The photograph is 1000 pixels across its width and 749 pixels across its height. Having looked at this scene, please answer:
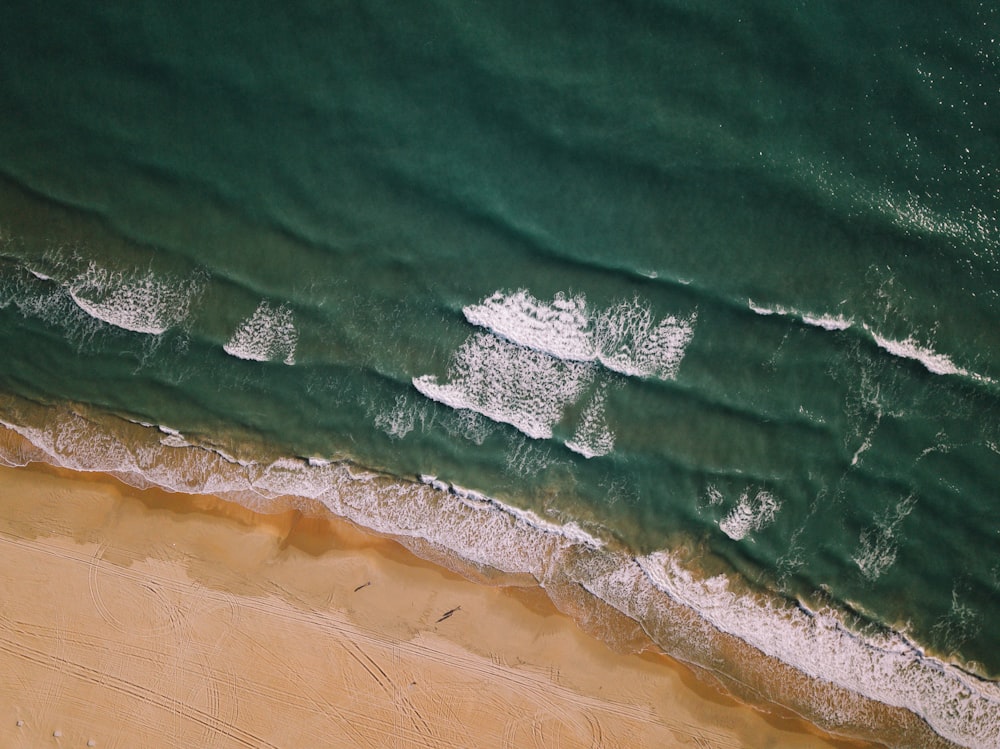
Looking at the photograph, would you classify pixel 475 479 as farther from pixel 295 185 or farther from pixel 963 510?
pixel 963 510

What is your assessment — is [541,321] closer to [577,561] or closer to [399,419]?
[399,419]

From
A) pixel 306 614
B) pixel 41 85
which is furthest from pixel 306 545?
pixel 41 85

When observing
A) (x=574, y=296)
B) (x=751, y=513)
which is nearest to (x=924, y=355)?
(x=751, y=513)

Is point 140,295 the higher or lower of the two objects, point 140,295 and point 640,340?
the lower

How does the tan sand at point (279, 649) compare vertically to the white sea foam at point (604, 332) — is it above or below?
below

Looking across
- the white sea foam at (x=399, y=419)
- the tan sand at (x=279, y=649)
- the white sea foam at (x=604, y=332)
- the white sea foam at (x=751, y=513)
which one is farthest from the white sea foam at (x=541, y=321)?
the tan sand at (x=279, y=649)

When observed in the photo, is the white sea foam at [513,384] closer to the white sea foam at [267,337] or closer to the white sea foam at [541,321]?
the white sea foam at [541,321]

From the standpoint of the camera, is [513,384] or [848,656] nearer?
[848,656]
